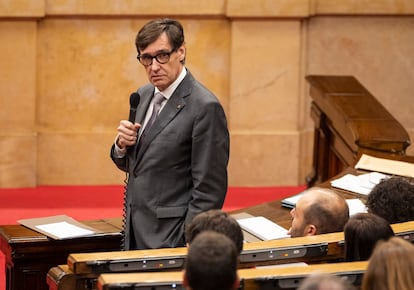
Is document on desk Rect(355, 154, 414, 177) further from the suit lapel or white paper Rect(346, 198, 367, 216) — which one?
the suit lapel

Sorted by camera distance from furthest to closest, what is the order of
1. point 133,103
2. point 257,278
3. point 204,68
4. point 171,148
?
point 204,68
point 133,103
point 171,148
point 257,278

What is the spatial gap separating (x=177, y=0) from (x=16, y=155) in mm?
2120

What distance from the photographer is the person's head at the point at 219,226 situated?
12.9ft

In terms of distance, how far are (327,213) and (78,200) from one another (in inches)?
202

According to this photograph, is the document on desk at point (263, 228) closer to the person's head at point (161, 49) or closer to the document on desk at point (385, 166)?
the person's head at point (161, 49)

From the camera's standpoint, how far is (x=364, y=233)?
3.99 meters

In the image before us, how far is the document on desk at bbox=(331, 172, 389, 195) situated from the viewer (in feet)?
20.3

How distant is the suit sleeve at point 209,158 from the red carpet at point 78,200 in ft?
13.5

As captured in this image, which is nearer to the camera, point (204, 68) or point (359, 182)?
point (359, 182)

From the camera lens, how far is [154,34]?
16.0 feet

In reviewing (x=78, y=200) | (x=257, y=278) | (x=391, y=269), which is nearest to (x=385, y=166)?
(x=257, y=278)

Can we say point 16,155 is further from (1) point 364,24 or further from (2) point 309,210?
(2) point 309,210

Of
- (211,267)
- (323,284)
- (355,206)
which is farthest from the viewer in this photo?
(355,206)

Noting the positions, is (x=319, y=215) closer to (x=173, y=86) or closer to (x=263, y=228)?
(x=263, y=228)
